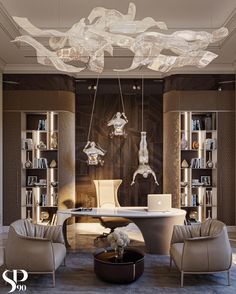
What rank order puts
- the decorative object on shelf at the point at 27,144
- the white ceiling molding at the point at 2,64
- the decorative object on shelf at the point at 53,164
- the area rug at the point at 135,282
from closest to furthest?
the area rug at the point at 135,282 < the white ceiling molding at the point at 2,64 < the decorative object on shelf at the point at 27,144 < the decorative object on shelf at the point at 53,164

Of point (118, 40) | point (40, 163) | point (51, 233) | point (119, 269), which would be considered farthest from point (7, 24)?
point (119, 269)

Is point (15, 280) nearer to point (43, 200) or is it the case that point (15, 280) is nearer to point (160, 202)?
point (160, 202)

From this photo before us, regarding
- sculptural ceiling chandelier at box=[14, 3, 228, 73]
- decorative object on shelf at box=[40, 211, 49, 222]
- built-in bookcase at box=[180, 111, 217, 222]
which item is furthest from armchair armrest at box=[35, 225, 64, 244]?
built-in bookcase at box=[180, 111, 217, 222]

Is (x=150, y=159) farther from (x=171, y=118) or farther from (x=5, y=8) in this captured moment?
(x=5, y=8)

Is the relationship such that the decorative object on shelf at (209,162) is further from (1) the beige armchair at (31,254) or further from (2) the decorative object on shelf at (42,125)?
(1) the beige armchair at (31,254)

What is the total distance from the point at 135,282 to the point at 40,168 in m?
4.06

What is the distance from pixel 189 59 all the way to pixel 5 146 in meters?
4.84

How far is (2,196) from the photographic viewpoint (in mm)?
7309

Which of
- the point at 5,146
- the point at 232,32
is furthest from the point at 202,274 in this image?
the point at 5,146

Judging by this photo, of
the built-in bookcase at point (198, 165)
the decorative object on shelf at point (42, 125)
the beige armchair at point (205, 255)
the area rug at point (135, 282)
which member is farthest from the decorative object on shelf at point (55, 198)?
the beige armchair at point (205, 255)

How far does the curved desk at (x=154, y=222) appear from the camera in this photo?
209 inches

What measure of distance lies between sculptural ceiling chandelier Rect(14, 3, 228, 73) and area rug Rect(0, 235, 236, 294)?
106 inches

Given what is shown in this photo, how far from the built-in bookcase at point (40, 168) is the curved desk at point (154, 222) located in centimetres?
218

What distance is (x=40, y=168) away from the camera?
7527mm
